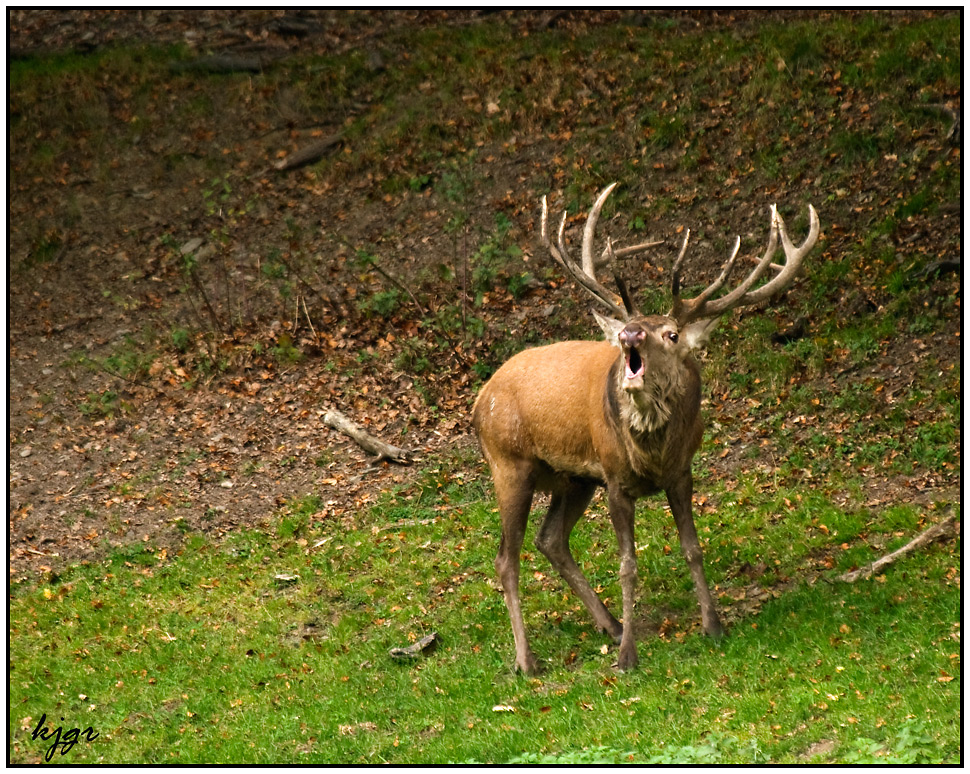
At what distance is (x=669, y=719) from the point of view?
744 cm

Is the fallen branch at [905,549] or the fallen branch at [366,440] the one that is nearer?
the fallen branch at [905,549]

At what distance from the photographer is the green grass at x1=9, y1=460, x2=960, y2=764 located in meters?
7.39

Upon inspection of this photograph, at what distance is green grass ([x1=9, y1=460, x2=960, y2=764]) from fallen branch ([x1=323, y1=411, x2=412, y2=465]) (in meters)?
0.60

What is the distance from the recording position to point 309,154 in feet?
63.3

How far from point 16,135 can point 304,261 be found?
6.54m

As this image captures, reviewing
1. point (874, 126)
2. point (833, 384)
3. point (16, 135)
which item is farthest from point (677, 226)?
point (16, 135)

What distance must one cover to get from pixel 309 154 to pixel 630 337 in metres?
12.4

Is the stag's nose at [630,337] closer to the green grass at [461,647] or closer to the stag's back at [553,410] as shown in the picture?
the stag's back at [553,410]

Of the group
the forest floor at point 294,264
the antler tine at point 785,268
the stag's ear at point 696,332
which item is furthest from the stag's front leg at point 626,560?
the forest floor at point 294,264

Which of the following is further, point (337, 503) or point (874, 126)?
point (874, 126)

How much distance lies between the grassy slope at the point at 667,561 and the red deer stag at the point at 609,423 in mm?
631

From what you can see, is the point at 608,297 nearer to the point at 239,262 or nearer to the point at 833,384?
the point at 833,384

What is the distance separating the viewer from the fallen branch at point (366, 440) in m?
13.3

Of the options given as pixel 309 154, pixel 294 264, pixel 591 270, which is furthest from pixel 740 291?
pixel 309 154
